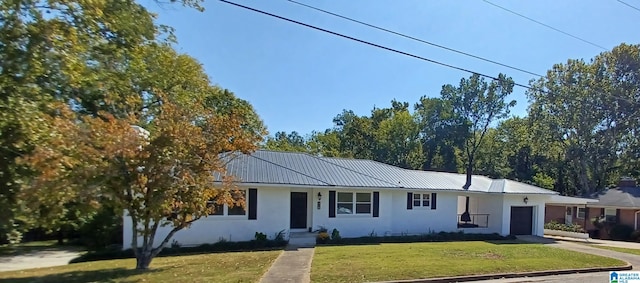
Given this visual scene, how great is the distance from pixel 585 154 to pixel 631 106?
226 inches

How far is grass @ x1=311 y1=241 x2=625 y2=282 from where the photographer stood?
1156cm

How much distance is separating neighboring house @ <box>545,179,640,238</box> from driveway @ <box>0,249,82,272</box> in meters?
28.9

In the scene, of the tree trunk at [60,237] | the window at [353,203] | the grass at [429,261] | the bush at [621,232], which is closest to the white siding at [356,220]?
the window at [353,203]

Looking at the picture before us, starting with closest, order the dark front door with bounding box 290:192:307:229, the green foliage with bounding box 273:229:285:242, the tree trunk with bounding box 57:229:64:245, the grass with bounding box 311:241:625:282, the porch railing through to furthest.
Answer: the grass with bounding box 311:241:625:282
the green foliage with bounding box 273:229:285:242
the tree trunk with bounding box 57:229:64:245
the dark front door with bounding box 290:192:307:229
the porch railing

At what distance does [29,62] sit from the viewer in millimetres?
8859

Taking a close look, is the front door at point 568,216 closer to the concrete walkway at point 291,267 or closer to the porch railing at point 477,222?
the porch railing at point 477,222

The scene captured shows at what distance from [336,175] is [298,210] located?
9.30 feet

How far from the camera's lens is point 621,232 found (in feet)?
102

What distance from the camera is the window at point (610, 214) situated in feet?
109

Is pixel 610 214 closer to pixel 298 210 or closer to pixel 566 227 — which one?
pixel 566 227

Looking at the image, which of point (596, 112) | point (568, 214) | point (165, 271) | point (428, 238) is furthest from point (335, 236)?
point (596, 112)

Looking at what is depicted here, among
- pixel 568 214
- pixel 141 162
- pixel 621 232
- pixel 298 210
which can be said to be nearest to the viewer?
pixel 141 162

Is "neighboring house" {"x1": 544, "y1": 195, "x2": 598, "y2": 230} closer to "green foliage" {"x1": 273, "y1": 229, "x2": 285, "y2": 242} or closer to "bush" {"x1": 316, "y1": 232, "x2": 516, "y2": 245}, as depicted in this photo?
"bush" {"x1": 316, "y1": 232, "x2": 516, "y2": 245}

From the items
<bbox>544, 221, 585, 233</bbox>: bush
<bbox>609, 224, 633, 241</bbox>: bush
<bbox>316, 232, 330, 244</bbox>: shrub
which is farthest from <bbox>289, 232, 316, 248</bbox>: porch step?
<bbox>609, 224, 633, 241</bbox>: bush
